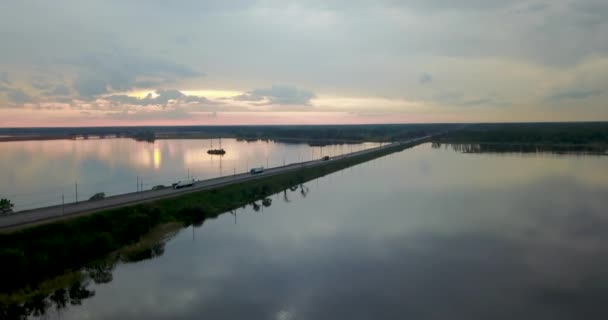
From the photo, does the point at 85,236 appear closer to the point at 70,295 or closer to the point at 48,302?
the point at 70,295

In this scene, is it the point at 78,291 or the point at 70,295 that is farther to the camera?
the point at 78,291

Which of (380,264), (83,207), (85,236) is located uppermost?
(83,207)

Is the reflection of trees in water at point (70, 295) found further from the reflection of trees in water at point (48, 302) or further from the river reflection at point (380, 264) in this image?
the river reflection at point (380, 264)

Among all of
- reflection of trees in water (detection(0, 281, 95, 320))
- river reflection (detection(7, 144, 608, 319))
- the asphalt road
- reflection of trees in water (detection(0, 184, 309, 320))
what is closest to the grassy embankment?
reflection of trees in water (detection(0, 184, 309, 320))

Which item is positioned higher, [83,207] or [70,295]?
[83,207]

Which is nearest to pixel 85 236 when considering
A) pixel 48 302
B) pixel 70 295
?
pixel 70 295

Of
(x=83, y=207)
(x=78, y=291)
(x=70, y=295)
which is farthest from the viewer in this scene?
(x=83, y=207)

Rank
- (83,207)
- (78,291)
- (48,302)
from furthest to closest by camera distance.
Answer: (83,207) < (78,291) < (48,302)

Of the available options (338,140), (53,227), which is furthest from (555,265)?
(338,140)
